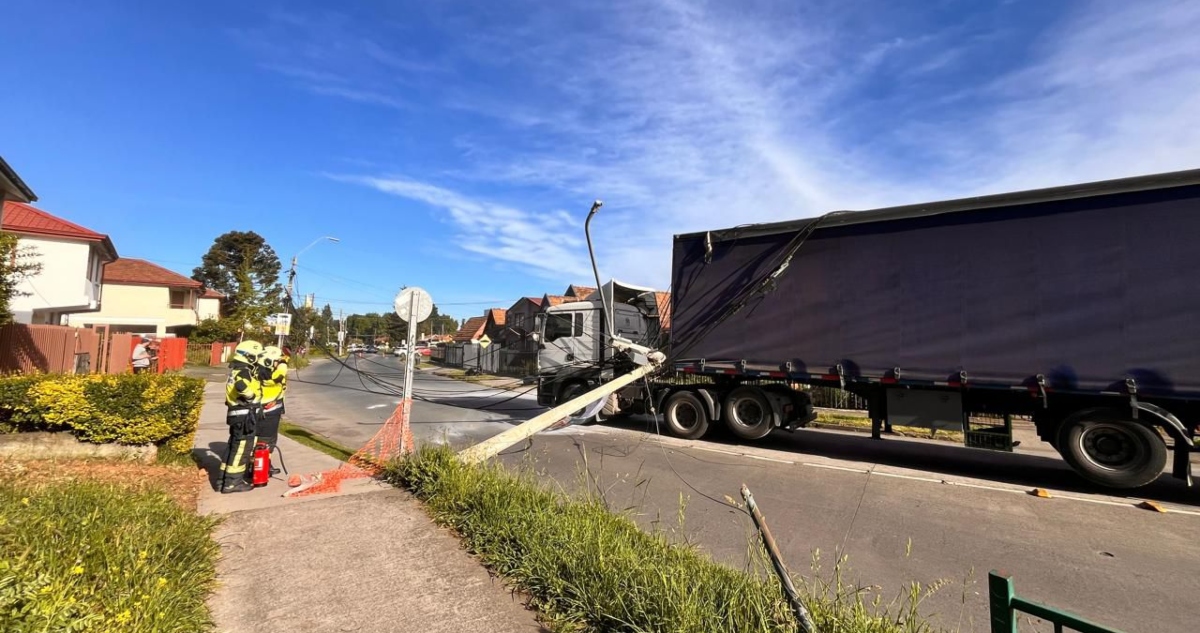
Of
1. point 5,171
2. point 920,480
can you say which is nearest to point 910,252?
point 920,480

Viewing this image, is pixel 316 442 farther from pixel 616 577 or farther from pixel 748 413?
pixel 616 577

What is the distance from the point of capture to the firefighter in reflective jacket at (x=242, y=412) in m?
5.89

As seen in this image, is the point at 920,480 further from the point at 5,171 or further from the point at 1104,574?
the point at 5,171

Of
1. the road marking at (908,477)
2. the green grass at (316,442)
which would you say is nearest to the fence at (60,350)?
the green grass at (316,442)

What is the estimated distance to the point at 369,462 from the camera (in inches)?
273

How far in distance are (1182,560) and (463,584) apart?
5936 mm

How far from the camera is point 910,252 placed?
834cm

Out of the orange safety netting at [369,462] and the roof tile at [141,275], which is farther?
the roof tile at [141,275]

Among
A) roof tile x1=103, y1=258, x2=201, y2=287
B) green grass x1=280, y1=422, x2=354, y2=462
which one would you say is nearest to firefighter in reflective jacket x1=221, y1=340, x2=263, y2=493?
green grass x1=280, y1=422, x2=354, y2=462

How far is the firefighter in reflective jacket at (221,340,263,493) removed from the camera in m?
5.89

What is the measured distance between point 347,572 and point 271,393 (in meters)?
3.33

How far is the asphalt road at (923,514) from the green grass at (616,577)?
1.67 feet

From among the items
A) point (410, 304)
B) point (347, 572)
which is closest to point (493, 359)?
point (410, 304)

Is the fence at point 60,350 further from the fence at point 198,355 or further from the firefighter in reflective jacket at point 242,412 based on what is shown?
the fence at point 198,355
